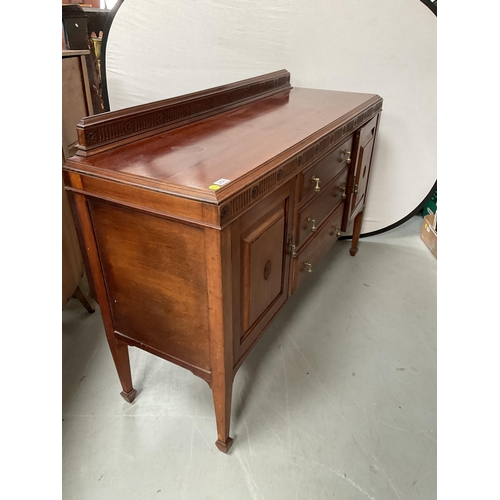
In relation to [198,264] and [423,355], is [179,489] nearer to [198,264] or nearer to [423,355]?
[198,264]

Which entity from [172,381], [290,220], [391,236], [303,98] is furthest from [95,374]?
[391,236]

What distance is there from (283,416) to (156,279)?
754 mm

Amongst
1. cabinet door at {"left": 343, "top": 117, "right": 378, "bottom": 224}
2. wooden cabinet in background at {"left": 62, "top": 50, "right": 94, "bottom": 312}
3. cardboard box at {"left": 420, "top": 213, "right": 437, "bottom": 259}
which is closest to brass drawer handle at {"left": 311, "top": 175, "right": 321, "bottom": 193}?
cabinet door at {"left": 343, "top": 117, "right": 378, "bottom": 224}

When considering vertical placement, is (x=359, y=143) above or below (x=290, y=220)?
above

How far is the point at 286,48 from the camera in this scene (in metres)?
2.25

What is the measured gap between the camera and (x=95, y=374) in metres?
1.66

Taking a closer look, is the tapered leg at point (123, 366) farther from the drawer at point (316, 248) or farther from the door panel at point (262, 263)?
the drawer at point (316, 248)

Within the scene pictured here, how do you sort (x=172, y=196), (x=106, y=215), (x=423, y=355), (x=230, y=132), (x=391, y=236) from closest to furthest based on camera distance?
(x=172, y=196) → (x=106, y=215) → (x=230, y=132) → (x=423, y=355) → (x=391, y=236)

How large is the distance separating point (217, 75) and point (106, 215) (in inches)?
58.8

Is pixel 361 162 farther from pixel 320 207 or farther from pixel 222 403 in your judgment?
pixel 222 403

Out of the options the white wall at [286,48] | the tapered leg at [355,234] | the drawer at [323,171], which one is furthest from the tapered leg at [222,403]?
the white wall at [286,48]

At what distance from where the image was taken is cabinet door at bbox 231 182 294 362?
42.9 inches

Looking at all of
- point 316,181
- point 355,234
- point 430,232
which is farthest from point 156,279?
point 430,232

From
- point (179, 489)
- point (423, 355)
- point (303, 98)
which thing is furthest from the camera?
point (303, 98)
